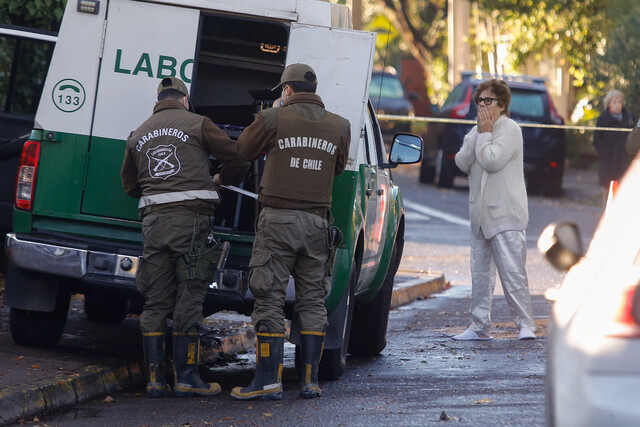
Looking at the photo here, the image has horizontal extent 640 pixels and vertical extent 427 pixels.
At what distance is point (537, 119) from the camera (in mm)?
21047

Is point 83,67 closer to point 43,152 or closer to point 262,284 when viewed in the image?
point 43,152

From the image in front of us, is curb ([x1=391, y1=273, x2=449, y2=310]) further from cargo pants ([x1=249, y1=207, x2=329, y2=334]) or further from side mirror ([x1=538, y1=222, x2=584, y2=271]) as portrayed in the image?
side mirror ([x1=538, y1=222, x2=584, y2=271])

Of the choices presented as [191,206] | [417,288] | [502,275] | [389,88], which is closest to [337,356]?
[191,206]

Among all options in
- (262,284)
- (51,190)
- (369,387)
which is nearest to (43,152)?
(51,190)

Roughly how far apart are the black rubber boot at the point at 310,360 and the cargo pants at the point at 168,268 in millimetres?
583

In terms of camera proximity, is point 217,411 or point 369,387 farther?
point 369,387

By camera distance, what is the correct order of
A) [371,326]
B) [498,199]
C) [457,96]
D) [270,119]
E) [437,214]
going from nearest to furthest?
[270,119] < [371,326] < [498,199] < [437,214] < [457,96]

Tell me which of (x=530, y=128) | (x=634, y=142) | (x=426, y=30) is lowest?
(x=634, y=142)

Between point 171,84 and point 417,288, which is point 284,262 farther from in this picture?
point 417,288

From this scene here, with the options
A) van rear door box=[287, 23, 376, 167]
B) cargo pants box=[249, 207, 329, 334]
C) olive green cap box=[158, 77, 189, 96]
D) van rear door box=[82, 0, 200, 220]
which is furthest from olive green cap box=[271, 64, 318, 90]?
van rear door box=[82, 0, 200, 220]

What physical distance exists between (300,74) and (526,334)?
3358 millimetres

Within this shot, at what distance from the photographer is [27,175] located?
7195 millimetres

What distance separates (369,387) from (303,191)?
1.33m

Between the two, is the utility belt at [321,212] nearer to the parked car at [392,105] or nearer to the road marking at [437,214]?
the road marking at [437,214]
